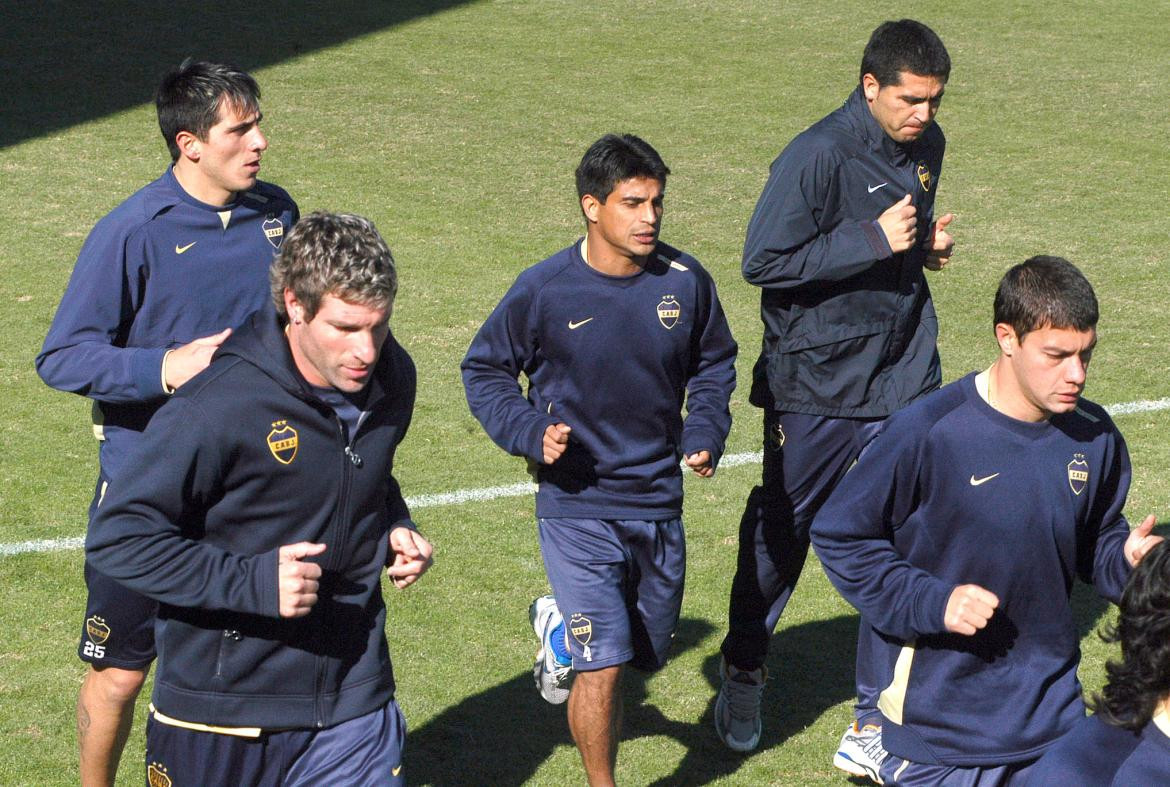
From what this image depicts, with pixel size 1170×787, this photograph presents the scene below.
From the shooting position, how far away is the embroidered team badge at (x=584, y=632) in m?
5.61

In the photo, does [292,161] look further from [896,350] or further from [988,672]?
[988,672]

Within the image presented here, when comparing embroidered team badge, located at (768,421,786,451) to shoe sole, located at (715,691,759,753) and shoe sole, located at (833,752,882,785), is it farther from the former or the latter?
shoe sole, located at (833,752,882,785)

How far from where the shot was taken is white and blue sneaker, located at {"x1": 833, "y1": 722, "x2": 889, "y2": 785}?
6.05 m

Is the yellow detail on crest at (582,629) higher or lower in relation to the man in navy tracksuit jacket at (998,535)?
lower

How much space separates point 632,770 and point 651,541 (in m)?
0.99

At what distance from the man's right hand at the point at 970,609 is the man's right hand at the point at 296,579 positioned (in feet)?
5.43

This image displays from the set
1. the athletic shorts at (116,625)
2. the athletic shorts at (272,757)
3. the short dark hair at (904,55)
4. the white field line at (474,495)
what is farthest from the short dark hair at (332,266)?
the white field line at (474,495)

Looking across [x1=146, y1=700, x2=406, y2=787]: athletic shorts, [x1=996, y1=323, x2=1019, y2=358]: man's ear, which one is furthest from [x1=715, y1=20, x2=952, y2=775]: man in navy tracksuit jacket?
[x1=146, y1=700, x2=406, y2=787]: athletic shorts

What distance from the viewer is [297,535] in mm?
4238

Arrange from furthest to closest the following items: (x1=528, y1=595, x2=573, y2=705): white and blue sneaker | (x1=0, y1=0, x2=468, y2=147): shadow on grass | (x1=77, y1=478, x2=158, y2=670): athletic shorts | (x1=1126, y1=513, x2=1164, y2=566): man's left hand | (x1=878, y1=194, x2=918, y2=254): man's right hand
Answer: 1. (x1=0, y1=0, x2=468, y2=147): shadow on grass
2. (x1=528, y1=595, x2=573, y2=705): white and blue sneaker
3. (x1=878, y1=194, x2=918, y2=254): man's right hand
4. (x1=77, y1=478, x2=158, y2=670): athletic shorts
5. (x1=1126, y1=513, x2=1164, y2=566): man's left hand

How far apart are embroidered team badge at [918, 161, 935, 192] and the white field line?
7.16ft

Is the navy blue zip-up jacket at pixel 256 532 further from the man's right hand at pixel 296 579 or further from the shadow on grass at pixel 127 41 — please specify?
the shadow on grass at pixel 127 41

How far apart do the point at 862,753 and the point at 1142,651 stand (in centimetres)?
291

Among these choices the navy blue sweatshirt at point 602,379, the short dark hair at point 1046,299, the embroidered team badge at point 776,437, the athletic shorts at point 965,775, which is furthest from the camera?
the embroidered team badge at point 776,437
